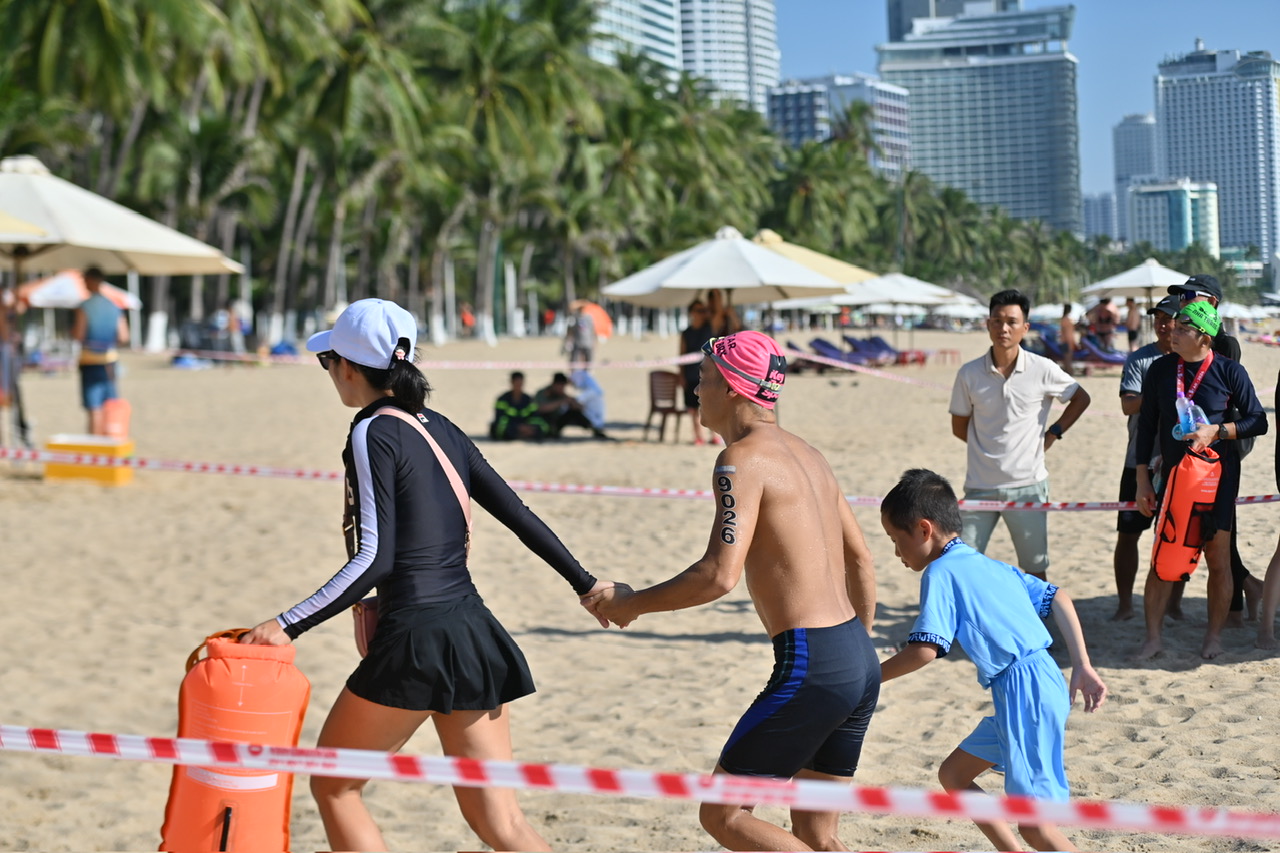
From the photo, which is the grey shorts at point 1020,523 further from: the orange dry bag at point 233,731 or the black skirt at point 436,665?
the orange dry bag at point 233,731

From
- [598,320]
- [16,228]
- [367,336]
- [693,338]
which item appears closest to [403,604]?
[367,336]

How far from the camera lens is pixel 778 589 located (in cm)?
294

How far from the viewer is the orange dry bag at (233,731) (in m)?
2.98

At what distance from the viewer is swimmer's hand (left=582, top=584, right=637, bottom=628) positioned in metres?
3.19

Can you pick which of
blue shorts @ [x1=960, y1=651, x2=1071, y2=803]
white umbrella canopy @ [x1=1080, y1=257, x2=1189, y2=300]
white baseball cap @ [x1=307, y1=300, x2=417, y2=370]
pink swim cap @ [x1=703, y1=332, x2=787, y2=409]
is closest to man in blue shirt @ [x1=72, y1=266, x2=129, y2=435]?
white umbrella canopy @ [x1=1080, y1=257, x2=1189, y2=300]

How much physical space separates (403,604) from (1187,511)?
3.67 metres

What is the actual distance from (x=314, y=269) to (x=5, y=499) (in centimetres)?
4434

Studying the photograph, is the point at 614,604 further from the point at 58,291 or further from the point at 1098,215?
the point at 58,291

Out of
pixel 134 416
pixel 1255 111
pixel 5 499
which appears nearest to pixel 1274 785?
pixel 1255 111

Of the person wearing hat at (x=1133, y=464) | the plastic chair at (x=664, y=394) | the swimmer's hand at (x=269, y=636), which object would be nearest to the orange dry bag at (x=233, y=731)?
the swimmer's hand at (x=269, y=636)

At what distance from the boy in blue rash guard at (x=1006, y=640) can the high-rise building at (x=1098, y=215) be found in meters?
7.34

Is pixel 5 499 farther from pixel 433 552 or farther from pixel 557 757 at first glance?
pixel 433 552

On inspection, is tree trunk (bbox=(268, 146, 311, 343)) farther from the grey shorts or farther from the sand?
the grey shorts

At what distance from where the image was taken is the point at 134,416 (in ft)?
62.0
